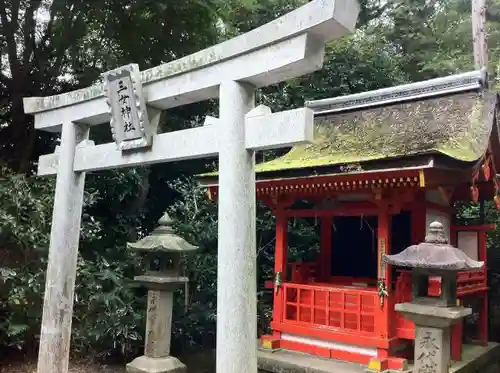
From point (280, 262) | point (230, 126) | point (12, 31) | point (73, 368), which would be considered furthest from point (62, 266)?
point (12, 31)

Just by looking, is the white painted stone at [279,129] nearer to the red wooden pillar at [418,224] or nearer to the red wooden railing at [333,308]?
the red wooden railing at [333,308]

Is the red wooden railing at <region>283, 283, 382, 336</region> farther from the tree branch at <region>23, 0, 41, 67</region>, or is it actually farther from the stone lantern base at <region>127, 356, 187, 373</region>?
the tree branch at <region>23, 0, 41, 67</region>

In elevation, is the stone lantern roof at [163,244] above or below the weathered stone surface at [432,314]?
above

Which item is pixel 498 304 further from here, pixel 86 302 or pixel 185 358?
pixel 86 302

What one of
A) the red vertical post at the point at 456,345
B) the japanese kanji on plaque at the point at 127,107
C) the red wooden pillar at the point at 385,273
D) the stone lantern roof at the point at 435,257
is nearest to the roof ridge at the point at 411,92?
the red wooden pillar at the point at 385,273

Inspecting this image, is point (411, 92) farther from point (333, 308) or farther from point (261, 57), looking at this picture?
point (261, 57)

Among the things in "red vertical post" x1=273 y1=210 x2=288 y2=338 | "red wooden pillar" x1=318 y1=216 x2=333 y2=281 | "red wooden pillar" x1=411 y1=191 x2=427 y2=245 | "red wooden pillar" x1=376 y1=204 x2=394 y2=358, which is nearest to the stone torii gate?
"red wooden pillar" x1=376 y1=204 x2=394 y2=358

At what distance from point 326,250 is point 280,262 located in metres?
1.98

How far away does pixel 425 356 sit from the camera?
5.62m

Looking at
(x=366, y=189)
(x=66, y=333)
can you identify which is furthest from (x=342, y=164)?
(x=66, y=333)

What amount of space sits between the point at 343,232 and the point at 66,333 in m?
6.29

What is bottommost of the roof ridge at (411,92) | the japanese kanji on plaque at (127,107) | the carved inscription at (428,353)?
the carved inscription at (428,353)

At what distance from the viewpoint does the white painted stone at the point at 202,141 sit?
405 centimetres

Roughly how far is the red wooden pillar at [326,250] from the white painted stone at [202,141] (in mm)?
5798
